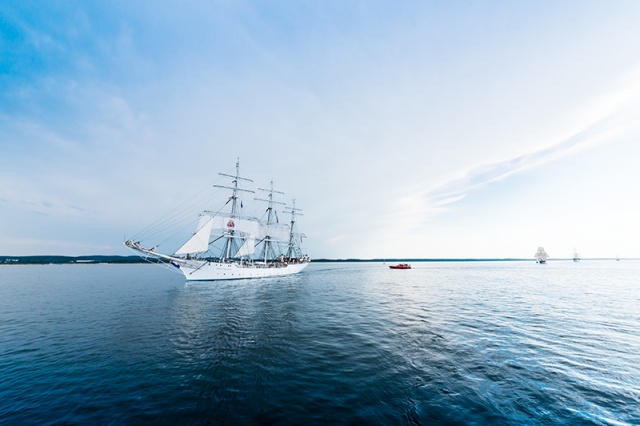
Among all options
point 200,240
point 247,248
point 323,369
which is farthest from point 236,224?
point 323,369

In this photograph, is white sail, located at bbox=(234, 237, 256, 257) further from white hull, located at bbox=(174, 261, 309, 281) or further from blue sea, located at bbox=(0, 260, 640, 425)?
blue sea, located at bbox=(0, 260, 640, 425)

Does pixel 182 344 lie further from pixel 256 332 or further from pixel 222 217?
pixel 222 217

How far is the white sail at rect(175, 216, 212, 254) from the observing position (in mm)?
60906

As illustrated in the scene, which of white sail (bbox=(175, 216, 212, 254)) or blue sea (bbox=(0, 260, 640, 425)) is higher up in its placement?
white sail (bbox=(175, 216, 212, 254))

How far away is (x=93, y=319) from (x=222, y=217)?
169 ft

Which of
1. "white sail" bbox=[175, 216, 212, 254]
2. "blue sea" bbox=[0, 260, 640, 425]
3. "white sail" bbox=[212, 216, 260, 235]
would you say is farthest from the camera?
"white sail" bbox=[212, 216, 260, 235]

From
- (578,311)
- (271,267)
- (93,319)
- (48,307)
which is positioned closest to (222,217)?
(271,267)

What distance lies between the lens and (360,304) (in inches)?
1246

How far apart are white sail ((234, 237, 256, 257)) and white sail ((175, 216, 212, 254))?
14482 mm

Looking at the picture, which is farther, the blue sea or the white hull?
the white hull

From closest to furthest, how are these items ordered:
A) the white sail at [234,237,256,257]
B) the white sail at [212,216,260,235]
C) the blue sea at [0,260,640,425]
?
1. the blue sea at [0,260,640,425]
2. the white sail at [212,216,260,235]
3. the white sail at [234,237,256,257]

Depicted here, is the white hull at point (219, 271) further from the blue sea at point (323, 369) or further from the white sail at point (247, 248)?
the blue sea at point (323, 369)

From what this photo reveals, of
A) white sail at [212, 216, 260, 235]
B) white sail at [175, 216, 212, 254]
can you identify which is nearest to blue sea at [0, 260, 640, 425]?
white sail at [175, 216, 212, 254]

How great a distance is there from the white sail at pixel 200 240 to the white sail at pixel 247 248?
47.5 ft
